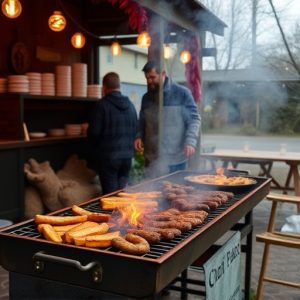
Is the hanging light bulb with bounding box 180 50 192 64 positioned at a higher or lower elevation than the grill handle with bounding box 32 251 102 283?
higher

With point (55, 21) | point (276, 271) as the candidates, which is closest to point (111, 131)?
point (55, 21)

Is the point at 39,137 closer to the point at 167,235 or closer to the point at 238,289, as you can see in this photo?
the point at 238,289

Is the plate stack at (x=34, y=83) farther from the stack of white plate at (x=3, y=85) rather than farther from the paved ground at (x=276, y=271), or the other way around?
the paved ground at (x=276, y=271)

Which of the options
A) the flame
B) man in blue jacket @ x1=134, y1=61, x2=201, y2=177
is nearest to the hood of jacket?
man in blue jacket @ x1=134, y1=61, x2=201, y2=177

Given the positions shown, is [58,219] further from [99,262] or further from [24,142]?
[24,142]

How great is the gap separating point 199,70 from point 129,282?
5.34 meters

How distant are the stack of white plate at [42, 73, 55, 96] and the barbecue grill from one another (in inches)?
166

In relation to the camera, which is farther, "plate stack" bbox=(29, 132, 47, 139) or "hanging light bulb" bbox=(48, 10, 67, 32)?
"hanging light bulb" bbox=(48, 10, 67, 32)

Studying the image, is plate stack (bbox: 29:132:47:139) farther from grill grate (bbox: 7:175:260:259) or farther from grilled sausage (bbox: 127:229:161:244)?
grilled sausage (bbox: 127:229:161:244)

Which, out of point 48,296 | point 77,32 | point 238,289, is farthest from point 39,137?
point 48,296

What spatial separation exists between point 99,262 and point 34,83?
15.4 feet

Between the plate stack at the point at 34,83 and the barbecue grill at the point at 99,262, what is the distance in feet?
13.1

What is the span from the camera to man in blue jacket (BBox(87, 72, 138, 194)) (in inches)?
227

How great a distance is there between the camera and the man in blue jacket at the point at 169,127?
5297 mm
